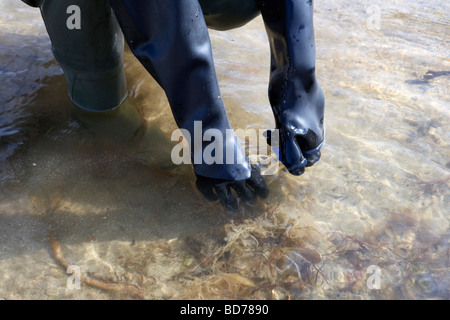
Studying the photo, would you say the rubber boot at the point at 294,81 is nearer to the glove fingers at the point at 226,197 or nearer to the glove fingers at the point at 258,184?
the glove fingers at the point at 258,184

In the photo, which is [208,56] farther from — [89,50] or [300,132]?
[89,50]

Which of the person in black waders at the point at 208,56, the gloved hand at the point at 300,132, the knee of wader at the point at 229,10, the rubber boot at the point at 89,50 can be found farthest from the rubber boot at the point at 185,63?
the rubber boot at the point at 89,50

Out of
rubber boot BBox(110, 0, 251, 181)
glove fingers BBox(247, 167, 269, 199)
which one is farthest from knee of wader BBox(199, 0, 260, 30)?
glove fingers BBox(247, 167, 269, 199)

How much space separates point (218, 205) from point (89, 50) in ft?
3.13

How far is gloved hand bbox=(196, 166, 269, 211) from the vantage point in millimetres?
1629

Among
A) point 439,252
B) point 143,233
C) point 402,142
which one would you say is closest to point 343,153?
point 402,142

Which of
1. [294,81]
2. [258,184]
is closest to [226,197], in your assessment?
[258,184]

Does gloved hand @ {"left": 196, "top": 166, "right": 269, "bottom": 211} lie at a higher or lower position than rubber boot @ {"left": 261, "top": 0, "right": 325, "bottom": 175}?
lower

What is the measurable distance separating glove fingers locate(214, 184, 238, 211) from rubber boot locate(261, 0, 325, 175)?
23cm

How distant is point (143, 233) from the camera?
1649 millimetres

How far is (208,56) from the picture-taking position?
148 centimetres

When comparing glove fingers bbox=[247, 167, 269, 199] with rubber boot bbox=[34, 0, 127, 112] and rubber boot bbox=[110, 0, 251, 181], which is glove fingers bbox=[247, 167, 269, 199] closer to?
rubber boot bbox=[110, 0, 251, 181]

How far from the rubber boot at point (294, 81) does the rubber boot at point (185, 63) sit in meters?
0.21

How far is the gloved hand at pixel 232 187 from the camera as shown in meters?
1.63
